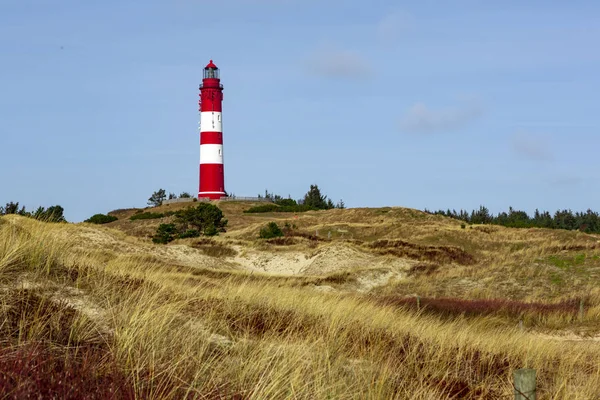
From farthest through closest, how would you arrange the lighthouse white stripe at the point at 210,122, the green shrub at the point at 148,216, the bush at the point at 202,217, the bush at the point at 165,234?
the green shrub at the point at 148,216, the lighthouse white stripe at the point at 210,122, the bush at the point at 202,217, the bush at the point at 165,234

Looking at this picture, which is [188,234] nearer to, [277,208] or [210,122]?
[210,122]

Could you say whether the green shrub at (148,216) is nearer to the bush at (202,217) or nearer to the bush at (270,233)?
the bush at (202,217)

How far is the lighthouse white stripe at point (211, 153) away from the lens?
78625mm

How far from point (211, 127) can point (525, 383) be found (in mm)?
73197

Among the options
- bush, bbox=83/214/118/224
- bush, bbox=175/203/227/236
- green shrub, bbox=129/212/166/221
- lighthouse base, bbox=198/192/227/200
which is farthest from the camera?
bush, bbox=83/214/118/224

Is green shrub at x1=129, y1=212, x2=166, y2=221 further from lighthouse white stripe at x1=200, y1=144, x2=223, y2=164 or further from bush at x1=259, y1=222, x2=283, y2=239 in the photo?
bush at x1=259, y1=222, x2=283, y2=239

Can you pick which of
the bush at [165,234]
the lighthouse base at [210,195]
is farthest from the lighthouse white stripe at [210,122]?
the bush at [165,234]

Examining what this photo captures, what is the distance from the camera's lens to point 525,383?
6688 mm

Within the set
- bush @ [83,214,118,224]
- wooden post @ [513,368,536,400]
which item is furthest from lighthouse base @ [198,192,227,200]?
wooden post @ [513,368,536,400]

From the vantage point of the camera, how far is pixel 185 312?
10195 mm

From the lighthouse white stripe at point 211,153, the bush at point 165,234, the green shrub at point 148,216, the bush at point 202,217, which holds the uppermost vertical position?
the lighthouse white stripe at point 211,153

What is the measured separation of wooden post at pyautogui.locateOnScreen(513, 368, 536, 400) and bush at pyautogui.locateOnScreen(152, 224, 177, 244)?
51478 mm

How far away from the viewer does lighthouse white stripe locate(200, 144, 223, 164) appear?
78625 mm

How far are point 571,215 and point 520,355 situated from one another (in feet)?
335
